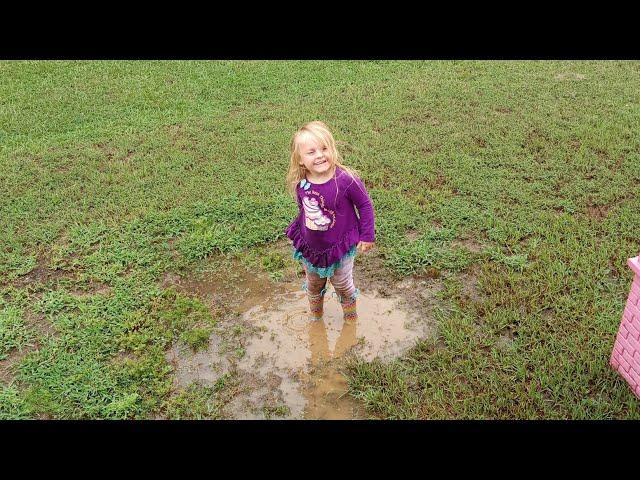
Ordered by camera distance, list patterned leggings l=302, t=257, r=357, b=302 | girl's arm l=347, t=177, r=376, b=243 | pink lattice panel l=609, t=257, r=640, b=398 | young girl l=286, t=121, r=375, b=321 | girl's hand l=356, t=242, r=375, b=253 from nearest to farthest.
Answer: pink lattice panel l=609, t=257, r=640, b=398
young girl l=286, t=121, r=375, b=321
girl's arm l=347, t=177, r=376, b=243
girl's hand l=356, t=242, r=375, b=253
patterned leggings l=302, t=257, r=357, b=302

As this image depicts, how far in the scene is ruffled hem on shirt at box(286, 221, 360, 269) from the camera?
3691mm

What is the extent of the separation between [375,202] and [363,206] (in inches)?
72.2

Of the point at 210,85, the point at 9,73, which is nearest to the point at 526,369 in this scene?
the point at 210,85

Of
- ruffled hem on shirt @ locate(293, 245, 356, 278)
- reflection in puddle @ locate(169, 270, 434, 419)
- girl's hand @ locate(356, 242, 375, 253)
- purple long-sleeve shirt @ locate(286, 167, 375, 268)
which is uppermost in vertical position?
purple long-sleeve shirt @ locate(286, 167, 375, 268)

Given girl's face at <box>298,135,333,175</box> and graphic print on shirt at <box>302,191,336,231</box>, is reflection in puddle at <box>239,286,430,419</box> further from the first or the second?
girl's face at <box>298,135,333,175</box>

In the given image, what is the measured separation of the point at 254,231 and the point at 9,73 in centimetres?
560

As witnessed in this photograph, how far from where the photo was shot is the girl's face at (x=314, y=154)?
3.41 metres

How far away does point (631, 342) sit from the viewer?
3422mm

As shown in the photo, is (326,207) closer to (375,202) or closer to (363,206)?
(363,206)

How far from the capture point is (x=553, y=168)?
5.79 metres

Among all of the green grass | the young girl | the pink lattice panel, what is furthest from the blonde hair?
the pink lattice panel

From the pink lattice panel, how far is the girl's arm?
146 centimetres

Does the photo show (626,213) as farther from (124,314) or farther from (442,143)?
(124,314)

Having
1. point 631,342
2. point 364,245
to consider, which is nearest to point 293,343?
point 364,245
